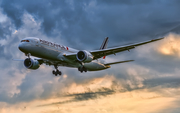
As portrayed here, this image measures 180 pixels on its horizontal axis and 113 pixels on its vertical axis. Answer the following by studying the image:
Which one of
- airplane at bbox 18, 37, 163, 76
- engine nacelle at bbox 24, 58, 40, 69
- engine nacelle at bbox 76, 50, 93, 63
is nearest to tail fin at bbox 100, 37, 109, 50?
airplane at bbox 18, 37, 163, 76

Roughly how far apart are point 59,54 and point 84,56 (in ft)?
15.5

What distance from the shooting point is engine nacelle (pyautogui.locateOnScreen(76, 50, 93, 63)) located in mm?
45044

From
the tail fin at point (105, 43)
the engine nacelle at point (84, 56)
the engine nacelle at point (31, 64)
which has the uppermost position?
the tail fin at point (105, 43)

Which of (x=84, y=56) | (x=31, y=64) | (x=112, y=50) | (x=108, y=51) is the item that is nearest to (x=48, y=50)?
(x=84, y=56)

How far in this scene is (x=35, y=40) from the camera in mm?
42719

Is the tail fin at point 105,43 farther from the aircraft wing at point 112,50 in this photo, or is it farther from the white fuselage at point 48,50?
the aircraft wing at point 112,50

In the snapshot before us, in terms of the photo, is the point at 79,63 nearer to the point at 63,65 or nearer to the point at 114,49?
the point at 63,65

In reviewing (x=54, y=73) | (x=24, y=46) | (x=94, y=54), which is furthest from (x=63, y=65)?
(x=24, y=46)

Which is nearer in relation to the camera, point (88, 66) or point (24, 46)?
point (24, 46)

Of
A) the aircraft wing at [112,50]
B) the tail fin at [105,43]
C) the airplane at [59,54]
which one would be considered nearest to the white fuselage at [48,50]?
the airplane at [59,54]

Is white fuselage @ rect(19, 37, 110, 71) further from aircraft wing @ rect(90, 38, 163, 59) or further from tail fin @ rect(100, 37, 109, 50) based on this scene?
tail fin @ rect(100, 37, 109, 50)

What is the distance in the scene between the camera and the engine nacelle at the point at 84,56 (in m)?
45.0

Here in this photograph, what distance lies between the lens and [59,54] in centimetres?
4612

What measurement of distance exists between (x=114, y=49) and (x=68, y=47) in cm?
977
